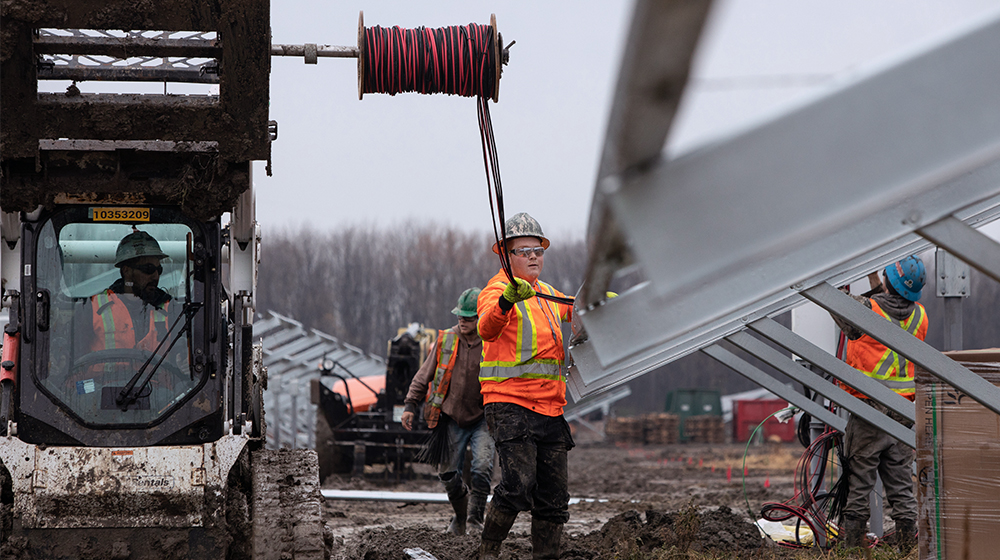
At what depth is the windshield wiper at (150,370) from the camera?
18.2ft

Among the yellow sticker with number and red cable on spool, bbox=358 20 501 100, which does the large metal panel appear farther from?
the yellow sticker with number

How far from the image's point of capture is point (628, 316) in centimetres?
226

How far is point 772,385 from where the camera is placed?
667cm

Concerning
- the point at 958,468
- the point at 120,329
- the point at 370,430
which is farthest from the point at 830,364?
the point at 370,430

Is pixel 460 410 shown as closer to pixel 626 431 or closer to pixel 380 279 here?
pixel 626 431

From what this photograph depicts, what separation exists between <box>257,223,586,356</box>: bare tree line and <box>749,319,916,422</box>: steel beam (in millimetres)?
48355

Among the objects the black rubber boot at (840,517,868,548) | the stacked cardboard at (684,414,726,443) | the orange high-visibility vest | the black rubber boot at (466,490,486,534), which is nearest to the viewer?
the orange high-visibility vest

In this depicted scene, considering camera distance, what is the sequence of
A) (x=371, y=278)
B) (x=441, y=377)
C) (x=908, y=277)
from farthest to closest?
1. (x=371, y=278)
2. (x=441, y=377)
3. (x=908, y=277)

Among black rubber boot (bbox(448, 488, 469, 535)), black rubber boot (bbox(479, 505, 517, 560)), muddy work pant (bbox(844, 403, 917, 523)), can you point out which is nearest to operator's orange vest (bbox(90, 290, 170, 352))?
black rubber boot (bbox(479, 505, 517, 560))

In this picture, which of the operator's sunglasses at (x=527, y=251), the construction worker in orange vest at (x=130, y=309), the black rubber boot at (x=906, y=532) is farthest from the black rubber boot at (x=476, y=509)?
the construction worker in orange vest at (x=130, y=309)

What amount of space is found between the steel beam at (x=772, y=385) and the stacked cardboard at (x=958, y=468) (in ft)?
7.27

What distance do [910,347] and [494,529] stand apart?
2.80 meters

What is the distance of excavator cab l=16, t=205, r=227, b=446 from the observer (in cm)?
543

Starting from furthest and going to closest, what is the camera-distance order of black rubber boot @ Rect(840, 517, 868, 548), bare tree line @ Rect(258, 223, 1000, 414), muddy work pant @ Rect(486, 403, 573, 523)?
bare tree line @ Rect(258, 223, 1000, 414) < black rubber boot @ Rect(840, 517, 868, 548) < muddy work pant @ Rect(486, 403, 573, 523)
